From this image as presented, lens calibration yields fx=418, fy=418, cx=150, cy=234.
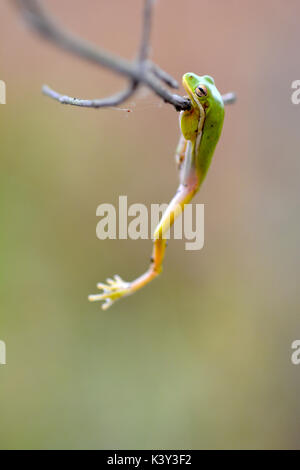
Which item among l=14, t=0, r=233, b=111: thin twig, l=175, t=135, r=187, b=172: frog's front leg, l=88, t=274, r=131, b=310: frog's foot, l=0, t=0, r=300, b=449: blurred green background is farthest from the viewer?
l=0, t=0, r=300, b=449: blurred green background

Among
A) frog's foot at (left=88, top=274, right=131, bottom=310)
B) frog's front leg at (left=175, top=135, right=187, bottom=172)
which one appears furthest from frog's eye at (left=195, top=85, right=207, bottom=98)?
frog's foot at (left=88, top=274, right=131, bottom=310)

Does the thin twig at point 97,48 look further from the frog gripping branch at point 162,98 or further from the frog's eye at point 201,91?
the frog's eye at point 201,91

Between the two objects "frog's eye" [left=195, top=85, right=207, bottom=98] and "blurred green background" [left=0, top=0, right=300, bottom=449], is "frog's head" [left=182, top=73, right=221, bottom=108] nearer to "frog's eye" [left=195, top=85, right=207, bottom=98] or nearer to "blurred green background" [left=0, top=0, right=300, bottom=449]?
"frog's eye" [left=195, top=85, right=207, bottom=98]

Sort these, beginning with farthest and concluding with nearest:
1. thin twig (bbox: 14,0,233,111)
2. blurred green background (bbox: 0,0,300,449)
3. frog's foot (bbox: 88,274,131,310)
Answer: blurred green background (bbox: 0,0,300,449)
frog's foot (bbox: 88,274,131,310)
thin twig (bbox: 14,0,233,111)

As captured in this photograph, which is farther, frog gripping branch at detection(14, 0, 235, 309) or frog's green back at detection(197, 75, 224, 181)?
frog's green back at detection(197, 75, 224, 181)

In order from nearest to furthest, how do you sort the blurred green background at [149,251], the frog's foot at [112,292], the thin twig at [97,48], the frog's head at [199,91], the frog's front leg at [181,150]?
the thin twig at [97,48]
the frog's head at [199,91]
the frog's front leg at [181,150]
the frog's foot at [112,292]
the blurred green background at [149,251]

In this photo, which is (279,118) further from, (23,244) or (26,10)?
(26,10)

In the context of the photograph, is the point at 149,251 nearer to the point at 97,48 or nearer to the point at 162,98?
the point at 162,98

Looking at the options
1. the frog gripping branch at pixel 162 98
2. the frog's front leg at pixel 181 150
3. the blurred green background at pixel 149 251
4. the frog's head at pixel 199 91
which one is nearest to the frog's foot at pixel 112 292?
the frog gripping branch at pixel 162 98
